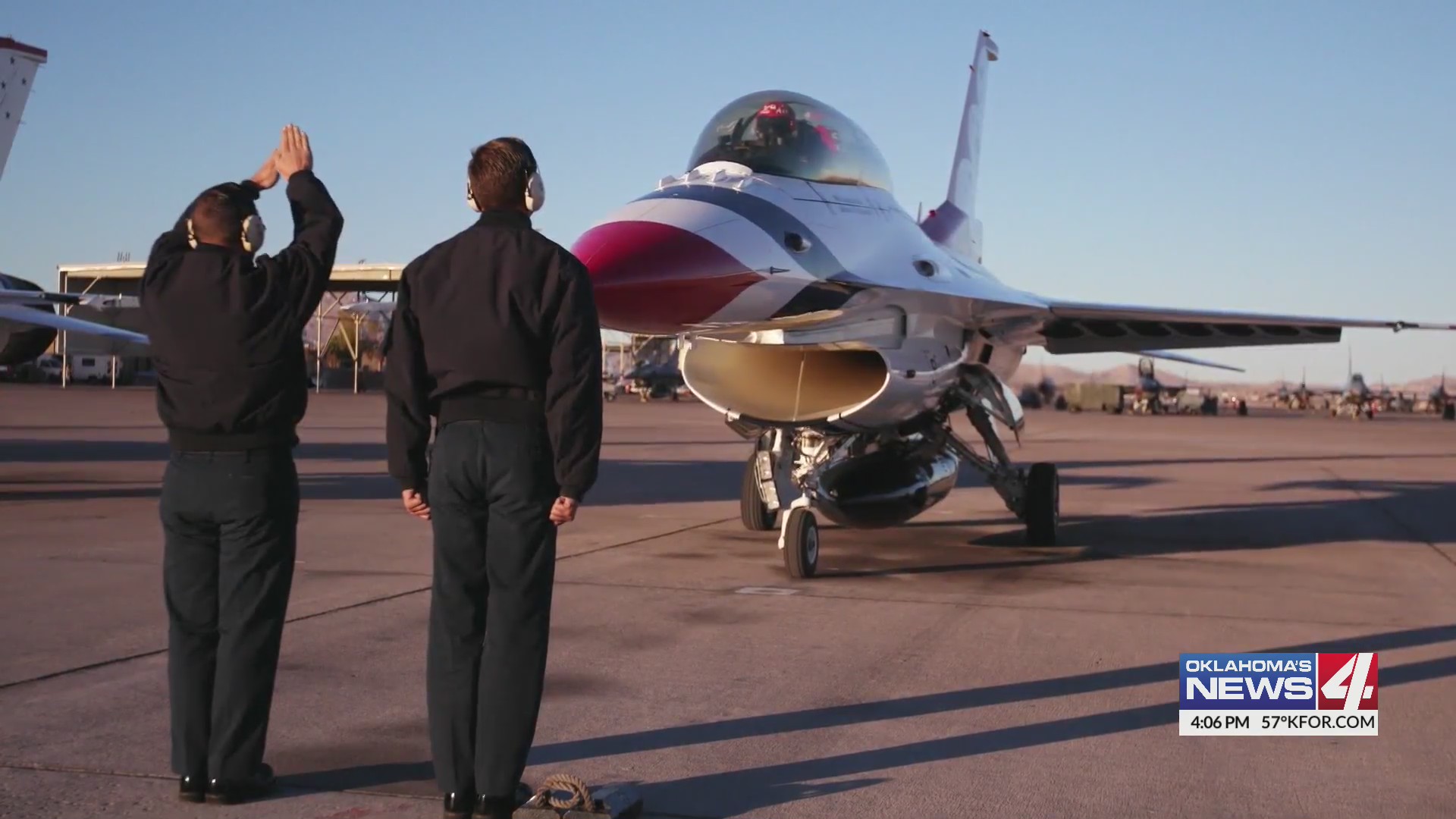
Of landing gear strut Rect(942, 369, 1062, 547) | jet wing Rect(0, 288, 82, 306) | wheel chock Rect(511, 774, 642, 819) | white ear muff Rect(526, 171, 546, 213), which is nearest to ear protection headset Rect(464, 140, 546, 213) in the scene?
white ear muff Rect(526, 171, 546, 213)

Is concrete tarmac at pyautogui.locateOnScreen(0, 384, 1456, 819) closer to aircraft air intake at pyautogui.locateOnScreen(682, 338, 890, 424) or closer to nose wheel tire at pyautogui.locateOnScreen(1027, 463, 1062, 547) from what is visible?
nose wheel tire at pyautogui.locateOnScreen(1027, 463, 1062, 547)

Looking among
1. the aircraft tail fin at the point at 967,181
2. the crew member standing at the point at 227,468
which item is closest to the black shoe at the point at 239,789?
the crew member standing at the point at 227,468

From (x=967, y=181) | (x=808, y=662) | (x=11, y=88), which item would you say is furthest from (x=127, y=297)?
(x=808, y=662)

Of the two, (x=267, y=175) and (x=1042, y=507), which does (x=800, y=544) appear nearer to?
(x=1042, y=507)

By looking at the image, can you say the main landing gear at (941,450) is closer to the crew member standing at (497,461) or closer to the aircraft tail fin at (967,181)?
the aircraft tail fin at (967,181)

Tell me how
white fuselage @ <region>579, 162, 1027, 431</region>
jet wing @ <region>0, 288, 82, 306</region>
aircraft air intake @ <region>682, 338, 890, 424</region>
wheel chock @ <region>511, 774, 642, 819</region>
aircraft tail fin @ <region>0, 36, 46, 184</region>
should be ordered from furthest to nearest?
1. aircraft tail fin @ <region>0, 36, 46, 184</region>
2. jet wing @ <region>0, 288, 82, 306</region>
3. aircraft air intake @ <region>682, 338, 890, 424</region>
4. white fuselage @ <region>579, 162, 1027, 431</region>
5. wheel chock @ <region>511, 774, 642, 819</region>

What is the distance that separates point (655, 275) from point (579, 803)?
402 cm

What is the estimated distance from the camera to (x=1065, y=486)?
18.8m

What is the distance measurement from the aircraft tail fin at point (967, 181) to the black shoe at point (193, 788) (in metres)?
11.6

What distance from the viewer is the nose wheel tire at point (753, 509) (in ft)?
40.8

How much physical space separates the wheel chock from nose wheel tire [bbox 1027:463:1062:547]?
323 inches

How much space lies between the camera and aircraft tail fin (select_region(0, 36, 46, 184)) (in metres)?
18.3

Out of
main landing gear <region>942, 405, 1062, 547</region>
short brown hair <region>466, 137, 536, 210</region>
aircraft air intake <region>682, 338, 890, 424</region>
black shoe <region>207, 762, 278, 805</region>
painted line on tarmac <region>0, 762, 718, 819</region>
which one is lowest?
painted line on tarmac <region>0, 762, 718, 819</region>

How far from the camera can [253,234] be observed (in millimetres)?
4254
